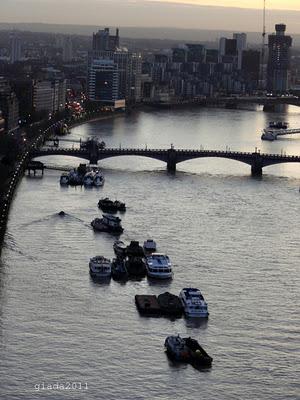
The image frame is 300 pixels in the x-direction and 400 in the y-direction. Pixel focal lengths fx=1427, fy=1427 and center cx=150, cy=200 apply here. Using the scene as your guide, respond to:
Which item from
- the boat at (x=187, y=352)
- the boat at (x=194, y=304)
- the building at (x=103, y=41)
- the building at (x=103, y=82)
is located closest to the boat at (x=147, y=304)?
the boat at (x=194, y=304)

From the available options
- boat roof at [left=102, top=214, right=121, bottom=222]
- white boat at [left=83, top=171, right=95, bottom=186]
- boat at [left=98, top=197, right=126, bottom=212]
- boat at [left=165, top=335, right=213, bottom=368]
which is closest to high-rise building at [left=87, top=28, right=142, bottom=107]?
white boat at [left=83, top=171, right=95, bottom=186]

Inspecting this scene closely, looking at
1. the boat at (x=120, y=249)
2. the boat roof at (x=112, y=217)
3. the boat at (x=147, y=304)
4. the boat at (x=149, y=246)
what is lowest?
the boat at (x=147, y=304)

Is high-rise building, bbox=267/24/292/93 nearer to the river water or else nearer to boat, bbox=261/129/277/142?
boat, bbox=261/129/277/142

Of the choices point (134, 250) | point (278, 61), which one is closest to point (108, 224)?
point (134, 250)

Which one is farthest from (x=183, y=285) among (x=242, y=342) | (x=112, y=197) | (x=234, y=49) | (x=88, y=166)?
(x=234, y=49)

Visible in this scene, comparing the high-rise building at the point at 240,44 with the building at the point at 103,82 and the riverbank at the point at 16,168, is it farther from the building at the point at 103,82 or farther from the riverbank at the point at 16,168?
the riverbank at the point at 16,168
